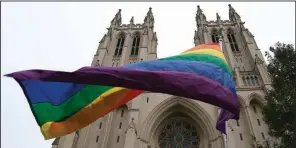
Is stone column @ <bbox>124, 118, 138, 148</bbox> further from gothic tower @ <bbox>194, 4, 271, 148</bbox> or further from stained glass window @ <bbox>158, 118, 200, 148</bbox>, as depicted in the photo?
gothic tower @ <bbox>194, 4, 271, 148</bbox>

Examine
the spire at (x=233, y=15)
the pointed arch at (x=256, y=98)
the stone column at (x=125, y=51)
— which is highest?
the spire at (x=233, y=15)

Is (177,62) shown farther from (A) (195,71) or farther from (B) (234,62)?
(B) (234,62)

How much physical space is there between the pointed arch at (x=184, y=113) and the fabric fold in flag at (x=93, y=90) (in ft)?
46.8

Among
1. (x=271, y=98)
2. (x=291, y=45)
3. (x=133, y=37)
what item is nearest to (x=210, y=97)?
(x=271, y=98)

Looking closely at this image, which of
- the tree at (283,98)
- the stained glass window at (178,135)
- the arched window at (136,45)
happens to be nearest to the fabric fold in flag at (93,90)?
the tree at (283,98)

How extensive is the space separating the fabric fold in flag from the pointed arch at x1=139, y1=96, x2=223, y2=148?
14278 millimetres

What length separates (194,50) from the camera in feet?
36.7

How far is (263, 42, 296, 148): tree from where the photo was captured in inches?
461

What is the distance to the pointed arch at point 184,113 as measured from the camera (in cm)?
2178

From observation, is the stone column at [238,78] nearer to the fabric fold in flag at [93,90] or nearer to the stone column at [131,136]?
the stone column at [131,136]

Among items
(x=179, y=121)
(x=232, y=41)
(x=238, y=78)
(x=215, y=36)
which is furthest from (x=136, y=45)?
(x=238, y=78)

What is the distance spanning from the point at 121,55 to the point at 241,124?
599 inches

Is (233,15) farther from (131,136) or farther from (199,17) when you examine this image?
(131,136)

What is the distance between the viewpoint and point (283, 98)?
12375 millimetres
